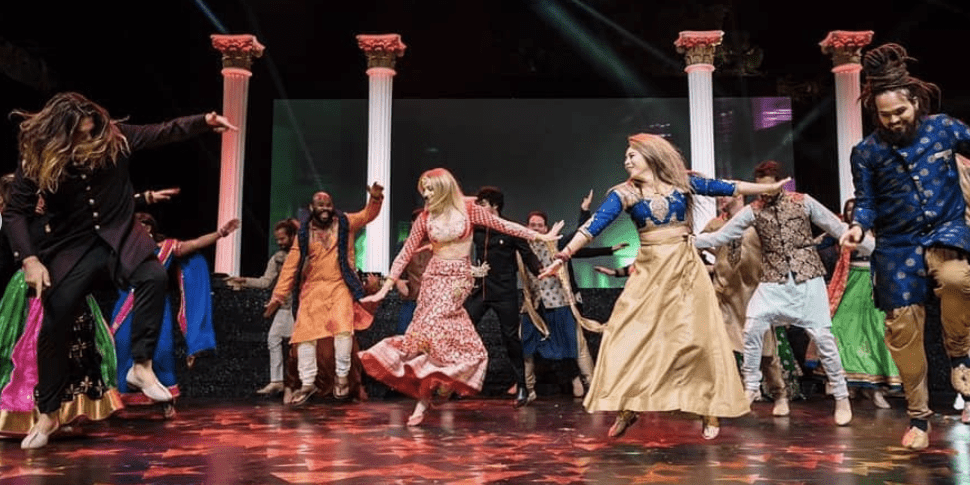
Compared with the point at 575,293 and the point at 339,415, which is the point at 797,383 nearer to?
the point at 575,293

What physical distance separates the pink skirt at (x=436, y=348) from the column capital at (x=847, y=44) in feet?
26.3

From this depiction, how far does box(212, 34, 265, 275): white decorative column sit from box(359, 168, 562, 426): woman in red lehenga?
21.1 ft

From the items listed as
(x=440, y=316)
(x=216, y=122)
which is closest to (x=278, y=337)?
(x=440, y=316)

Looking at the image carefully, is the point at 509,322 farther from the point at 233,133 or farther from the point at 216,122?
the point at 233,133

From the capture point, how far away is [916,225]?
3943 millimetres

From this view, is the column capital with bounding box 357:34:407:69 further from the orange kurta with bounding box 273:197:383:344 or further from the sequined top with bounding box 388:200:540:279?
the sequined top with bounding box 388:200:540:279

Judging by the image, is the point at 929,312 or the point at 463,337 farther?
the point at 929,312

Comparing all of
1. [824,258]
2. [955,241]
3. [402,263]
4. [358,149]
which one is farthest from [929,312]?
[358,149]

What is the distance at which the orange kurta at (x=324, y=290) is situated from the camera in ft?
22.4

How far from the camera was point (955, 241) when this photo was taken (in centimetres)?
382

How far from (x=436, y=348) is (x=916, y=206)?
2793 mm

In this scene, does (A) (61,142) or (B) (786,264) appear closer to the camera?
(A) (61,142)

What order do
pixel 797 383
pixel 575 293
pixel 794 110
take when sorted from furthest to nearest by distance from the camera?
1. pixel 794 110
2. pixel 575 293
3. pixel 797 383

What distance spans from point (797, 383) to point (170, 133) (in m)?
5.16
